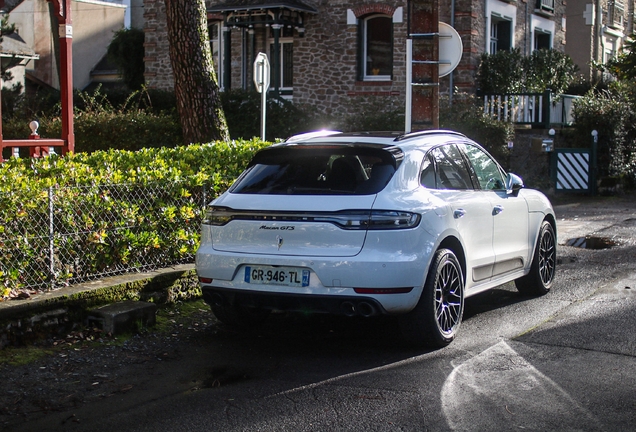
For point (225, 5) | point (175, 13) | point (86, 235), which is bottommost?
point (86, 235)

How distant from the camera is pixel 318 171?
22.4 feet

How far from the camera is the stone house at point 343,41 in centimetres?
2350

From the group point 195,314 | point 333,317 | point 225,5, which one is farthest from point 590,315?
point 225,5

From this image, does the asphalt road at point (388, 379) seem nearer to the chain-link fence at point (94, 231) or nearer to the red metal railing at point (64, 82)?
the chain-link fence at point (94, 231)

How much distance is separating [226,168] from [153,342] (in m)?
3.02

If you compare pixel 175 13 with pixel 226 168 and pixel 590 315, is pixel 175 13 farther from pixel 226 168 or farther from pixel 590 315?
pixel 590 315

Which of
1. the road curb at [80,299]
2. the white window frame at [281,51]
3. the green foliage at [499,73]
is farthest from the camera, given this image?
the white window frame at [281,51]

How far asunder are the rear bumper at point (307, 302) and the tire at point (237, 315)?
1.90 feet

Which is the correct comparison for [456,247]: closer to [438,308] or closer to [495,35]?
[438,308]

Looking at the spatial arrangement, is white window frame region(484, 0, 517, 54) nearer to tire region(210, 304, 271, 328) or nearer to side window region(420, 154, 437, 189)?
side window region(420, 154, 437, 189)

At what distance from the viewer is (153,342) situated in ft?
22.9

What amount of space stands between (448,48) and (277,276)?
5.84 meters

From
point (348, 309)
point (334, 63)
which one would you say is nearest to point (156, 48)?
point (334, 63)

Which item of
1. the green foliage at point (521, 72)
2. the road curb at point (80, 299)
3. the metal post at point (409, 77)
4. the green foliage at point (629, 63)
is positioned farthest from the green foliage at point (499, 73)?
the road curb at point (80, 299)
